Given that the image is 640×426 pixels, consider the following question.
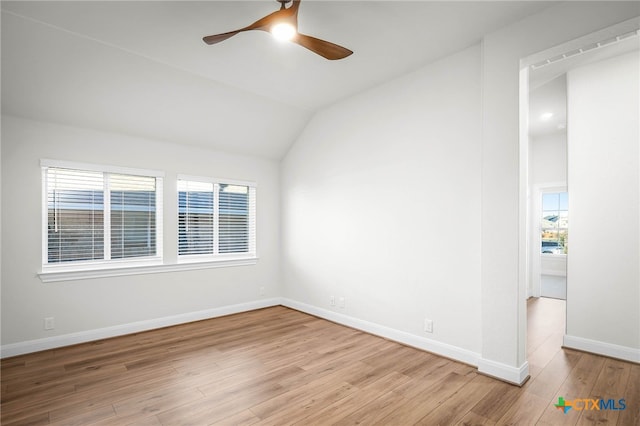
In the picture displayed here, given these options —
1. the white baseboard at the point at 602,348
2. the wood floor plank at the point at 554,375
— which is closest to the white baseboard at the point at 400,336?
the wood floor plank at the point at 554,375

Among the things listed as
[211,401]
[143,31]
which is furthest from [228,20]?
[211,401]

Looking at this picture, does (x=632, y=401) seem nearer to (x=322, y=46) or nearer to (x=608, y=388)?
(x=608, y=388)

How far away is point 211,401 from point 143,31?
3.16 m

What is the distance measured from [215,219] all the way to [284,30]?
3.37 m

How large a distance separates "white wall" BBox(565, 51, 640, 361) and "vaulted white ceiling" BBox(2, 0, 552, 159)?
5.24 feet

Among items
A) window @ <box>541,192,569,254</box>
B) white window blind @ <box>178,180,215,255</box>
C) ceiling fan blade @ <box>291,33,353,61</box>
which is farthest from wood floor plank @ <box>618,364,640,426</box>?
window @ <box>541,192,569,254</box>

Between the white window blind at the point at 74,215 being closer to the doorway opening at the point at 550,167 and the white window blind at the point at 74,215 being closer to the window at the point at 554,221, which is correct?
the doorway opening at the point at 550,167

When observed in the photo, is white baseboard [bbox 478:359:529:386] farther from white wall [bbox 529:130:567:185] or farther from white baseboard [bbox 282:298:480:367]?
white wall [bbox 529:130:567:185]

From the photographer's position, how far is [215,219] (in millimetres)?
4980

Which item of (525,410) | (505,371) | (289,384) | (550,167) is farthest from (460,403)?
(550,167)

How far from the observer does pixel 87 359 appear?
3.28m

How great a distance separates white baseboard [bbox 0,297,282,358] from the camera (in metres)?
3.38

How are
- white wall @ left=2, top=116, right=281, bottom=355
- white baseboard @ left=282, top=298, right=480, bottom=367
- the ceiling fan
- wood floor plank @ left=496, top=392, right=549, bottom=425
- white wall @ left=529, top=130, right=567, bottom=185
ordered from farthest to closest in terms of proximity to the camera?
1. white wall @ left=529, top=130, right=567, bottom=185
2. white wall @ left=2, top=116, right=281, bottom=355
3. white baseboard @ left=282, top=298, right=480, bottom=367
4. wood floor plank @ left=496, top=392, right=549, bottom=425
5. the ceiling fan

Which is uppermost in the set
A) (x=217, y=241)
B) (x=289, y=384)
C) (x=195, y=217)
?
(x=195, y=217)
